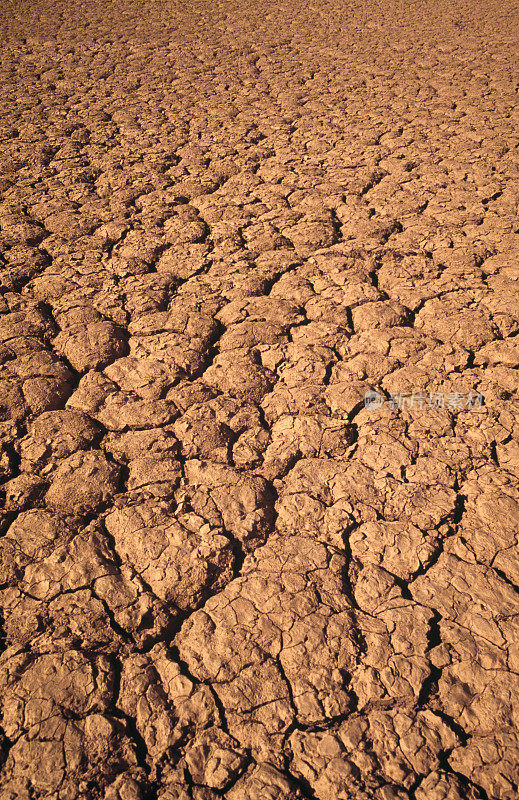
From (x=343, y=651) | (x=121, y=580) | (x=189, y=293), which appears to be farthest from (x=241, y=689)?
(x=189, y=293)

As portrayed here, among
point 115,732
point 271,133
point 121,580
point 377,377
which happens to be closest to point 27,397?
point 121,580

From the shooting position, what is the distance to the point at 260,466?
4.77ft

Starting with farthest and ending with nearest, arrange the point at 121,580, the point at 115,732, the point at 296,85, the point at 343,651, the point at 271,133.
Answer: the point at 296,85 → the point at 271,133 → the point at 121,580 → the point at 343,651 → the point at 115,732

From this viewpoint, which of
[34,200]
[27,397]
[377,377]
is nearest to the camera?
[27,397]

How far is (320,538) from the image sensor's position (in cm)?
129

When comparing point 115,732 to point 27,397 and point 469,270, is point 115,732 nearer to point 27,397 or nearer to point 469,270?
point 27,397

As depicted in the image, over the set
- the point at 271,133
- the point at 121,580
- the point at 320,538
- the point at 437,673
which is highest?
the point at 271,133

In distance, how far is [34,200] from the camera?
102 inches

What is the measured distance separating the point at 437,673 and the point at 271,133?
326 centimetres

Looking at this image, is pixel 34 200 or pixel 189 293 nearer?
pixel 189 293

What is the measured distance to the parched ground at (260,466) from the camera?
970 millimetres

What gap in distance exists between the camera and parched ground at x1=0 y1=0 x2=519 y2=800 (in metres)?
0.97

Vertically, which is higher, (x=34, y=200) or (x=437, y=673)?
(x=34, y=200)

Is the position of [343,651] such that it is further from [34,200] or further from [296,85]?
[296,85]
